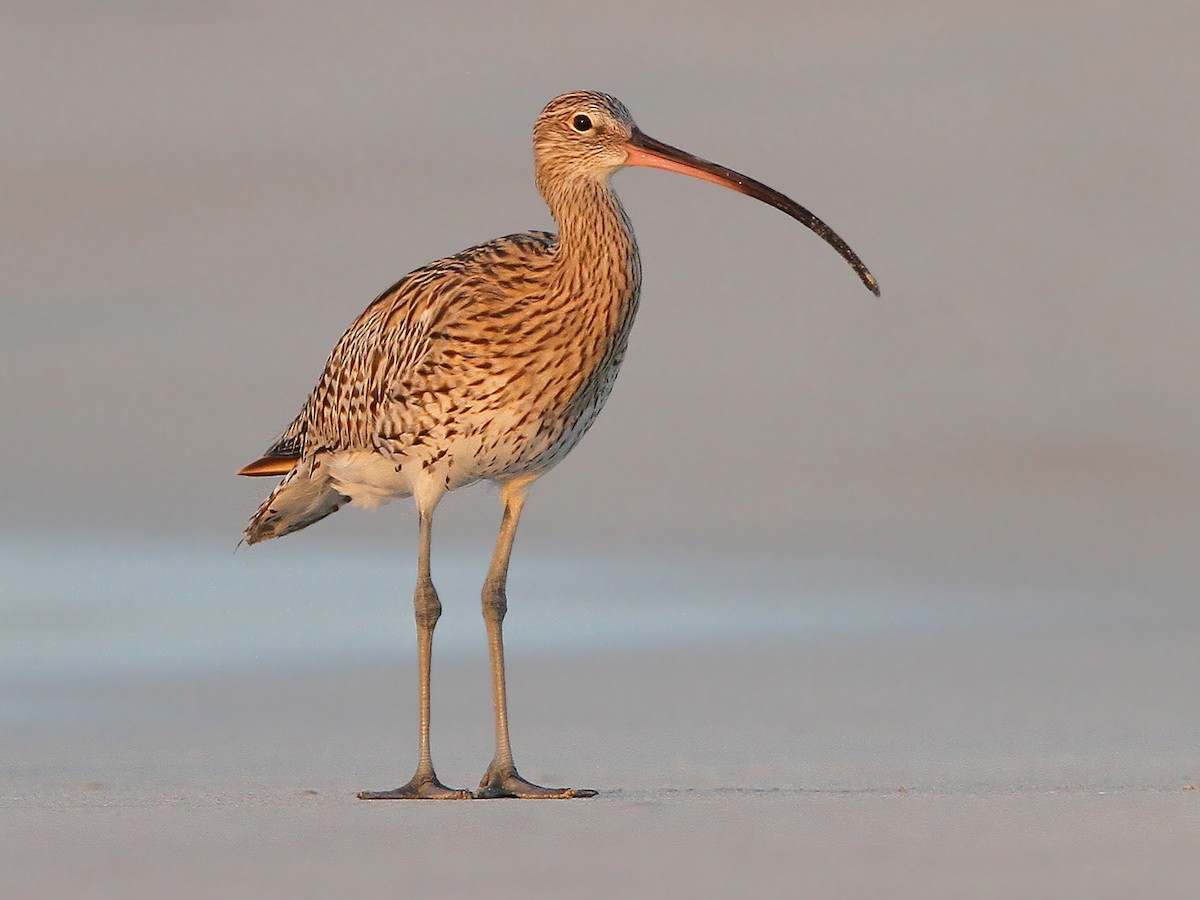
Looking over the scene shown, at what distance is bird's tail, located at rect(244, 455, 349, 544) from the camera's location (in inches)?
445

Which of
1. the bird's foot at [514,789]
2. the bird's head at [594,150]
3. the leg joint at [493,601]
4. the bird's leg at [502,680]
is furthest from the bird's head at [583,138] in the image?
the bird's foot at [514,789]

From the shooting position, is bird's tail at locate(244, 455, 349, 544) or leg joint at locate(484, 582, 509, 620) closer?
leg joint at locate(484, 582, 509, 620)

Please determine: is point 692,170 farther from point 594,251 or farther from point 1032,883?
point 1032,883

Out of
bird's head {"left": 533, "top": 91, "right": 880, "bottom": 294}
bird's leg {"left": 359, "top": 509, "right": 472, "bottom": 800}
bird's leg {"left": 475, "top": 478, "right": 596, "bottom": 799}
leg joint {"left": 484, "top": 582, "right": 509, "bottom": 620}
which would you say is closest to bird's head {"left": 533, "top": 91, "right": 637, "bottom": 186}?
bird's head {"left": 533, "top": 91, "right": 880, "bottom": 294}

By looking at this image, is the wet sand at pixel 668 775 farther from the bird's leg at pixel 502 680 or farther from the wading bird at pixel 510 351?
the wading bird at pixel 510 351

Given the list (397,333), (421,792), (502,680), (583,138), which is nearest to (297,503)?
(397,333)

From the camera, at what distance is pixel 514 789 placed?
33.0ft

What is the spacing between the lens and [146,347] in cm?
2109

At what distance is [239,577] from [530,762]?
4.71 meters

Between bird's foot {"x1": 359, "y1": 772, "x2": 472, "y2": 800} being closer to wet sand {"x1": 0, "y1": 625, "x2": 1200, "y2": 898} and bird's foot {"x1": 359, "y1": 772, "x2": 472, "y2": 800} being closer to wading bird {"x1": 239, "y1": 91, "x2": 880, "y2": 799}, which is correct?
wading bird {"x1": 239, "y1": 91, "x2": 880, "y2": 799}

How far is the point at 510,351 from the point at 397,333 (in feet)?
2.09

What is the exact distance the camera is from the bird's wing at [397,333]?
33.9 feet

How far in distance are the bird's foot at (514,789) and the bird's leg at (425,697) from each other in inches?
5.3

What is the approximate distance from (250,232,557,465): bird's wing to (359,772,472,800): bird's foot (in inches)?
56.1
